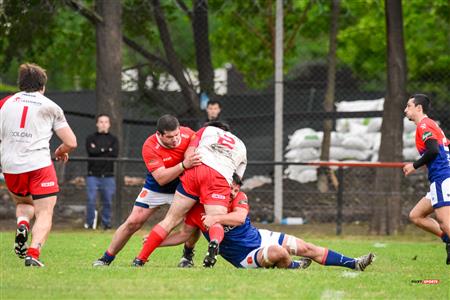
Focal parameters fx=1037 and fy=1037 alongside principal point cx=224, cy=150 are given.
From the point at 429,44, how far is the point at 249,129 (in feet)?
40.4

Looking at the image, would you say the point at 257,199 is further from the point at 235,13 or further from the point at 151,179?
the point at 151,179

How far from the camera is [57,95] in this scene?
912 inches

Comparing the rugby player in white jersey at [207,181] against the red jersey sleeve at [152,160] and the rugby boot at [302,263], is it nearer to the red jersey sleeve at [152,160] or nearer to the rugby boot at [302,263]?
the red jersey sleeve at [152,160]

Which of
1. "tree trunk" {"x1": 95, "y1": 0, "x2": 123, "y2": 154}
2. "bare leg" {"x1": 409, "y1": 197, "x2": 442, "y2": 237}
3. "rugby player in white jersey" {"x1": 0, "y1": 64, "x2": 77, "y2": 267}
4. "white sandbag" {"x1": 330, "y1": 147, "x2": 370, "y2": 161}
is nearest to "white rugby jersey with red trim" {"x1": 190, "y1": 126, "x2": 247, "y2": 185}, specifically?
"rugby player in white jersey" {"x1": 0, "y1": 64, "x2": 77, "y2": 267}

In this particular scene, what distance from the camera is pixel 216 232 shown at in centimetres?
1022

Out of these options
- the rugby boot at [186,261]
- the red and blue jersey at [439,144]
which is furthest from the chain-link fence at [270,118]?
the rugby boot at [186,261]

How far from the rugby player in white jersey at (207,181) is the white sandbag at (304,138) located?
10994mm

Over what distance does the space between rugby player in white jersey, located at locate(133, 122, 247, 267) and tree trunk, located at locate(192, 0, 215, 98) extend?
11205mm

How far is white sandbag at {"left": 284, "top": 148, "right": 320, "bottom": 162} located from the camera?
73.5 feet

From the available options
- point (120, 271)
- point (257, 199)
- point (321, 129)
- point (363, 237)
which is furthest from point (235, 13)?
point (120, 271)

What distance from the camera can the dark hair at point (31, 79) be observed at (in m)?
10.3

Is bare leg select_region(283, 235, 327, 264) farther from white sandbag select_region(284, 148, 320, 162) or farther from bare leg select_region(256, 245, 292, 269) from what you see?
white sandbag select_region(284, 148, 320, 162)

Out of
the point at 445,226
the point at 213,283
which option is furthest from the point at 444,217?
the point at 213,283

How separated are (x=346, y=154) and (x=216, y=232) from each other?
46.4 ft
